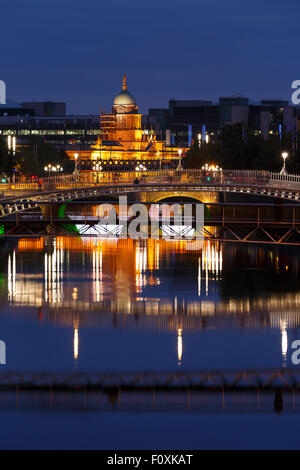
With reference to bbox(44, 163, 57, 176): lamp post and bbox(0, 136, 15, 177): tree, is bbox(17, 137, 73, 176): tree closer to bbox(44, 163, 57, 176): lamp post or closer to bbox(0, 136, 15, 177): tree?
bbox(44, 163, 57, 176): lamp post

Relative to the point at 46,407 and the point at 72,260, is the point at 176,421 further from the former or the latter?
the point at 72,260

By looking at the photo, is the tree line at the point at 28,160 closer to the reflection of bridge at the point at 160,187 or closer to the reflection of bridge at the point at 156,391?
the reflection of bridge at the point at 160,187

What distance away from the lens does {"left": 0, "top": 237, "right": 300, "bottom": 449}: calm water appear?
3341 centimetres

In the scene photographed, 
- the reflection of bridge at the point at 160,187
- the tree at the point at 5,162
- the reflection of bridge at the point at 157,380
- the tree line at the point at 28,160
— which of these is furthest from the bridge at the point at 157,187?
the reflection of bridge at the point at 157,380

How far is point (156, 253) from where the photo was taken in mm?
82375

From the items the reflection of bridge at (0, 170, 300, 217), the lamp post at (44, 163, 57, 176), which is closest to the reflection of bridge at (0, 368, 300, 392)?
the reflection of bridge at (0, 170, 300, 217)

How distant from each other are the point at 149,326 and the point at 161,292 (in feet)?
37.2

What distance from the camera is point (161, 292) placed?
59719 mm

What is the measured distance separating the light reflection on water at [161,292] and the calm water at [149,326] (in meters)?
0.06

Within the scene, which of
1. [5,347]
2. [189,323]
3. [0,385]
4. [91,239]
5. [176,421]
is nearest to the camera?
[176,421]

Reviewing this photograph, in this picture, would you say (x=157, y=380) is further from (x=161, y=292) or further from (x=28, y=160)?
(x=28, y=160)

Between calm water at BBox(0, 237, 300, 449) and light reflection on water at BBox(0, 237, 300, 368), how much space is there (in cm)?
6

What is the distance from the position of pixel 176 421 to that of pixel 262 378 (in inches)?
215
